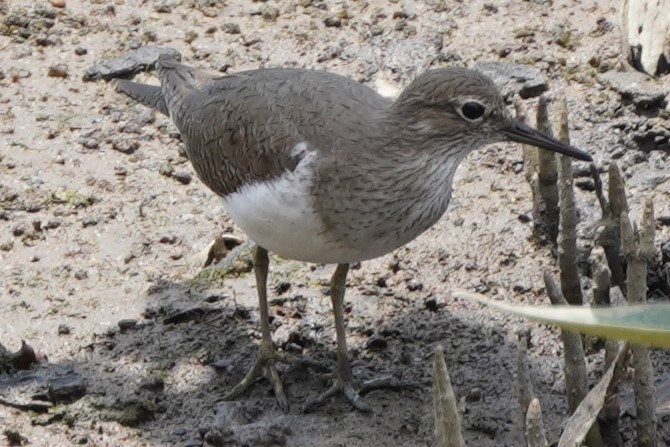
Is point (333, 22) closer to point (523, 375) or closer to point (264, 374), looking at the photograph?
point (264, 374)

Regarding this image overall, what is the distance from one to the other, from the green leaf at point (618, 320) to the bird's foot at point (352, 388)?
339 cm

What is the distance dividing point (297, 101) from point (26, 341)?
1.75 metres

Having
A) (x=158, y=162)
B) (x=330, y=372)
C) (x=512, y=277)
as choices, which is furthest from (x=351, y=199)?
(x=158, y=162)

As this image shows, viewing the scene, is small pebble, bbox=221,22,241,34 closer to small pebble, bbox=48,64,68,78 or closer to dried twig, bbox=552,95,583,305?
small pebble, bbox=48,64,68,78

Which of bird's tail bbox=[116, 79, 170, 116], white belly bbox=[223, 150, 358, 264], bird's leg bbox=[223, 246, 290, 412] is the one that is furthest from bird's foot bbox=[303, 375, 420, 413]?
bird's tail bbox=[116, 79, 170, 116]

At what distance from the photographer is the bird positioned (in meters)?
4.50

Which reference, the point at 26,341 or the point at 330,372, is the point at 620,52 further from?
the point at 26,341

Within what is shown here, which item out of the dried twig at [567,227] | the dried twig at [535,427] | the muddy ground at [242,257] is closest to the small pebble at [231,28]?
the muddy ground at [242,257]

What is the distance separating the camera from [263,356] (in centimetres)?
516

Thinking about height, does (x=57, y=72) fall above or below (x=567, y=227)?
above

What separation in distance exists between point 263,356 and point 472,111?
57.8 inches

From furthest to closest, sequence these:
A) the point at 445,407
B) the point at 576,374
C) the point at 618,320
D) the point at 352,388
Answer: the point at 352,388 → the point at 576,374 → the point at 445,407 → the point at 618,320

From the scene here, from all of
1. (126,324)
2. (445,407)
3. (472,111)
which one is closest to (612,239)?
(472,111)

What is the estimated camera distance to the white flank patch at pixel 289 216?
4.48 m
